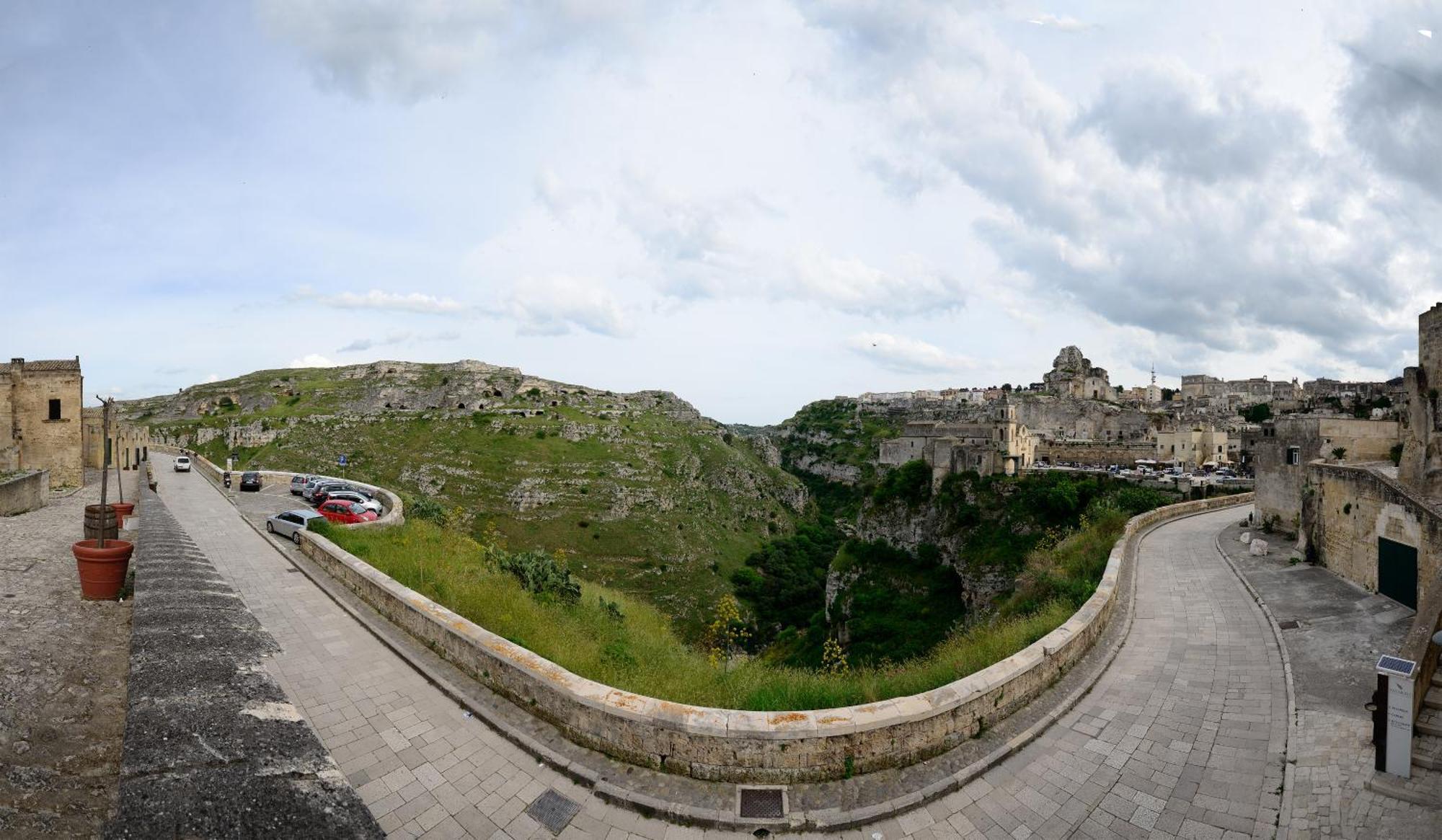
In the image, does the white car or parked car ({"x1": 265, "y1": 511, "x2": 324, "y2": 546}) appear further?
the white car

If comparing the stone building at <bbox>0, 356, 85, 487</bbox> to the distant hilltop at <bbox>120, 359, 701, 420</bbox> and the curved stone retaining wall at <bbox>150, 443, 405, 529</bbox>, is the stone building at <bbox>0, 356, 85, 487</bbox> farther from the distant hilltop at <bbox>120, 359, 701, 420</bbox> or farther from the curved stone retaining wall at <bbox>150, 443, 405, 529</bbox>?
the distant hilltop at <bbox>120, 359, 701, 420</bbox>

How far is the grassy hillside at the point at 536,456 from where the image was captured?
195ft

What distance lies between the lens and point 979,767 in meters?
Answer: 6.13

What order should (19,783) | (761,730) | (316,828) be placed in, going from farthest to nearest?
1. (761,730)
2. (19,783)
3. (316,828)

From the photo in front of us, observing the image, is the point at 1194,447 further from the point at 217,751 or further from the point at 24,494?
the point at 24,494

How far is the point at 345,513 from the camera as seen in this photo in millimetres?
19484

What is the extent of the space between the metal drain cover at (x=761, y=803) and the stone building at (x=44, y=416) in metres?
35.2

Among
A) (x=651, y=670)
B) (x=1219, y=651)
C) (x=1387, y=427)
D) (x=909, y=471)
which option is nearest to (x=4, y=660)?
(x=651, y=670)

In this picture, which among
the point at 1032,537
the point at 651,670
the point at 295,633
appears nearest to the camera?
the point at 651,670

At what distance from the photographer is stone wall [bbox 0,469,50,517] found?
1719cm

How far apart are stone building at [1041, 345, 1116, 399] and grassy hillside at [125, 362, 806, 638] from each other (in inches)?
1725

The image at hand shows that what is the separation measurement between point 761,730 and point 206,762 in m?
4.05

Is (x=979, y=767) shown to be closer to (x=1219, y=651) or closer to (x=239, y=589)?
(x=1219, y=651)

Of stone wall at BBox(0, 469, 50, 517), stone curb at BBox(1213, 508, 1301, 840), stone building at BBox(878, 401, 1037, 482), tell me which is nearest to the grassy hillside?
stone building at BBox(878, 401, 1037, 482)
